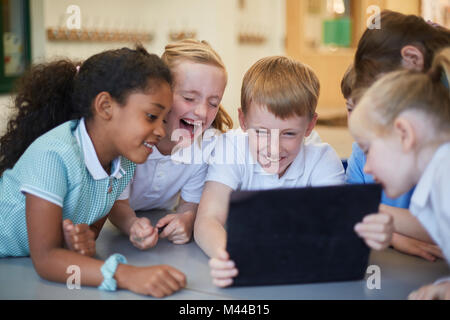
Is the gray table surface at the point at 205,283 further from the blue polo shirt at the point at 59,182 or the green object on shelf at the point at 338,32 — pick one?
the green object on shelf at the point at 338,32

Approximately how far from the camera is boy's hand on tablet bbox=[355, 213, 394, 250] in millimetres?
906

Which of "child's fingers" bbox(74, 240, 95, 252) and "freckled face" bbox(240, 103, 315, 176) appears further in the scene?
"freckled face" bbox(240, 103, 315, 176)

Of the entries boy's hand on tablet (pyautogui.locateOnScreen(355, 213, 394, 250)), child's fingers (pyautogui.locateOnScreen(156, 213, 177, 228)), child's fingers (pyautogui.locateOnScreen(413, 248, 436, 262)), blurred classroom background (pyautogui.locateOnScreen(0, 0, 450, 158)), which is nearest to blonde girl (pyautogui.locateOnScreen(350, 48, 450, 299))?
boy's hand on tablet (pyautogui.locateOnScreen(355, 213, 394, 250))

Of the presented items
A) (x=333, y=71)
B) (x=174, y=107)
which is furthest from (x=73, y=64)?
(x=333, y=71)

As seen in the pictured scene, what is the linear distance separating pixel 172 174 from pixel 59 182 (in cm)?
51

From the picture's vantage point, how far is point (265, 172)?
1.32 m

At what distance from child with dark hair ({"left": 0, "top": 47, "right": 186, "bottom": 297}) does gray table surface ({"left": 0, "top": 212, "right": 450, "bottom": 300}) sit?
0.10 ft

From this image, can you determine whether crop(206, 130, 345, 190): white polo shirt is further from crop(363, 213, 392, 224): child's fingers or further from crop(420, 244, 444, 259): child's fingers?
crop(363, 213, 392, 224): child's fingers

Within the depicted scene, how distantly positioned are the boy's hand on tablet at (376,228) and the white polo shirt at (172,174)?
25.0 inches

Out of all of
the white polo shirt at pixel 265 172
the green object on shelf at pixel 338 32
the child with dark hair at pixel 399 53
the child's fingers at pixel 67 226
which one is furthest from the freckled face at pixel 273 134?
the green object on shelf at pixel 338 32

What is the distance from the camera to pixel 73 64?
129 cm

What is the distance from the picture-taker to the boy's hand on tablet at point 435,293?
856mm

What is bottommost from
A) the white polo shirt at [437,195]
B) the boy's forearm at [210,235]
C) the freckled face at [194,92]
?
the boy's forearm at [210,235]

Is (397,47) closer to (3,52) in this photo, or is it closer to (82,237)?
(82,237)
